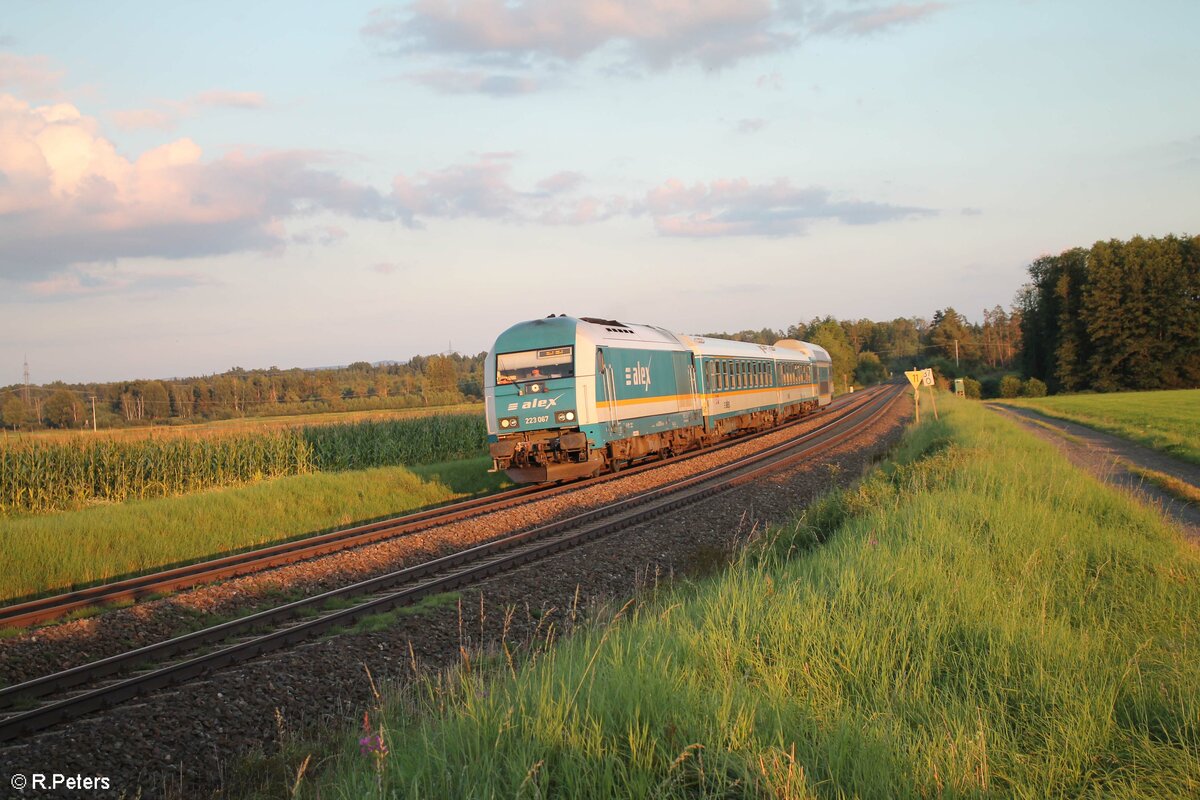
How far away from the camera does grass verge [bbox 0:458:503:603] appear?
503 inches

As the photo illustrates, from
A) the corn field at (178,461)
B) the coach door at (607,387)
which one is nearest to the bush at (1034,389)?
the corn field at (178,461)

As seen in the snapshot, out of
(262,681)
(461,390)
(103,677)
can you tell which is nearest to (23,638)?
(103,677)

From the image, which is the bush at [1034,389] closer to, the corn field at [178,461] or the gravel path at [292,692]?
the corn field at [178,461]

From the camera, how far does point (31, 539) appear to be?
522 inches

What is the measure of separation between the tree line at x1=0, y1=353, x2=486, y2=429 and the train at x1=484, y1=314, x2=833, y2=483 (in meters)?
48.5

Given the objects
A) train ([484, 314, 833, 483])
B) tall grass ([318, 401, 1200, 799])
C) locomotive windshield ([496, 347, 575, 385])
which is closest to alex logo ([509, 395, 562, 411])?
train ([484, 314, 833, 483])

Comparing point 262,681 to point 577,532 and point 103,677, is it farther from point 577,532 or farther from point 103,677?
point 577,532

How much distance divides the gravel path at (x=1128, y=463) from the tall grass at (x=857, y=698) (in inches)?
203

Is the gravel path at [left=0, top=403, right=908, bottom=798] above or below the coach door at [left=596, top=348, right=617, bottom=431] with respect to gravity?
below

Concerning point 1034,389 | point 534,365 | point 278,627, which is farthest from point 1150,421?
point 1034,389

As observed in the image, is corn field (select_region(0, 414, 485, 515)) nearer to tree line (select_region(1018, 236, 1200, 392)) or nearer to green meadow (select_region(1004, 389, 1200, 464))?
green meadow (select_region(1004, 389, 1200, 464))

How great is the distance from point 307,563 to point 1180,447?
22.2 metres

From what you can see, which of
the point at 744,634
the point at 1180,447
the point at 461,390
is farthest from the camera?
the point at 461,390

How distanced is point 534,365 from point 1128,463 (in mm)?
14078
